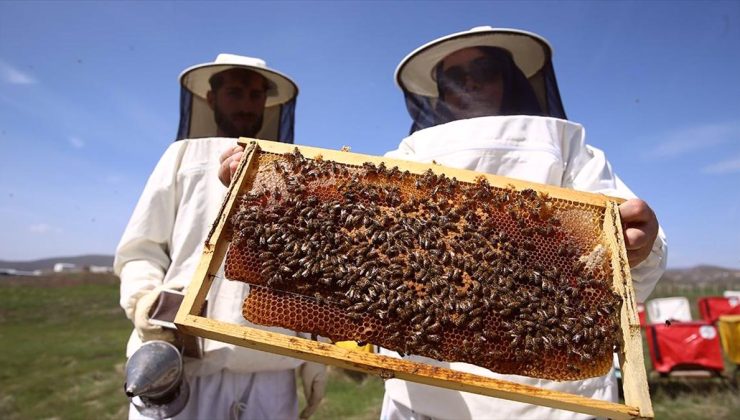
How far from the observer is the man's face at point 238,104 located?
14.3 feet

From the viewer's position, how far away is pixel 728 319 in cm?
873

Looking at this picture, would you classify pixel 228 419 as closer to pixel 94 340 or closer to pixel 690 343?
pixel 690 343

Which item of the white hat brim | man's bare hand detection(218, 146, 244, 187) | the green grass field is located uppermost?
the white hat brim

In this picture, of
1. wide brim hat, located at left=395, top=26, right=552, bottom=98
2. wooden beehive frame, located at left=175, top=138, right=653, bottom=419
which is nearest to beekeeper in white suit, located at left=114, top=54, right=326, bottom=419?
wooden beehive frame, located at left=175, top=138, right=653, bottom=419

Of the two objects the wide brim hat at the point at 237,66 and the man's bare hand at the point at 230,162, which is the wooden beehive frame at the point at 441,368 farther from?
the wide brim hat at the point at 237,66

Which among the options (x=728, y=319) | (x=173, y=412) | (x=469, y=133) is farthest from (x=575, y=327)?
(x=728, y=319)

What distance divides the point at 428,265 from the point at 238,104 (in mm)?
3038

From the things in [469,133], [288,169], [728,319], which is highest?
[469,133]

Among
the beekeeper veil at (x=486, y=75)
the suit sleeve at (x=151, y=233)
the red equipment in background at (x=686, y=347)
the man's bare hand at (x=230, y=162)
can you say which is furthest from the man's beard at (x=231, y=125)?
the red equipment in background at (x=686, y=347)

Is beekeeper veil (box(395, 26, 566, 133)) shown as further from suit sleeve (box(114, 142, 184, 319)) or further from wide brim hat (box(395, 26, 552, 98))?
suit sleeve (box(114, 142, 184, 319))

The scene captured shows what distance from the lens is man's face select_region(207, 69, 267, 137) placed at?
4.35 metres

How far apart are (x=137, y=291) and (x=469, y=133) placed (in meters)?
2.87

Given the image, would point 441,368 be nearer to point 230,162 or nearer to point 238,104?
point 230,162

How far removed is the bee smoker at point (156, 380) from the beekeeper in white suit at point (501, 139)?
1.53 meters
